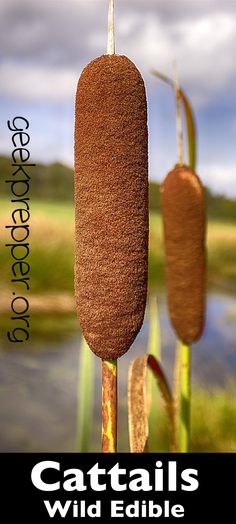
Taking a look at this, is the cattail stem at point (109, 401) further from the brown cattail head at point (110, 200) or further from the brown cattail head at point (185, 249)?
the brown cattail head at point (185, 249)

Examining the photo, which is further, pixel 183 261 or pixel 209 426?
pixel 209 426

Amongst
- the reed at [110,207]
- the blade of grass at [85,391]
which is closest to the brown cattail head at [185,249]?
the blade of grass at [85,391]

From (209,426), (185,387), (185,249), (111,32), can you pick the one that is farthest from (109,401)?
(209,426)

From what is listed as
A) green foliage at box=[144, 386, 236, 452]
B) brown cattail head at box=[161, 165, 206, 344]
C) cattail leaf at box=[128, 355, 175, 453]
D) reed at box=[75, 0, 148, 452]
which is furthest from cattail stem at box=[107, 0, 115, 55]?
green foliage at box=[144, 386, 236, 452]

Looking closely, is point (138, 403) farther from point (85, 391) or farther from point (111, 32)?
point (111, 32)

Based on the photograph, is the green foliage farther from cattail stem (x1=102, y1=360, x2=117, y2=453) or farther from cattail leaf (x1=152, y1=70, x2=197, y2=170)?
cattail stem (x1=102, y1=360, x2=117, y2=453)

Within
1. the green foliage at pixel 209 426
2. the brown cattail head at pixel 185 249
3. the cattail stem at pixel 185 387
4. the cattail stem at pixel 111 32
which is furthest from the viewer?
the green foliage at pixel 209 426
